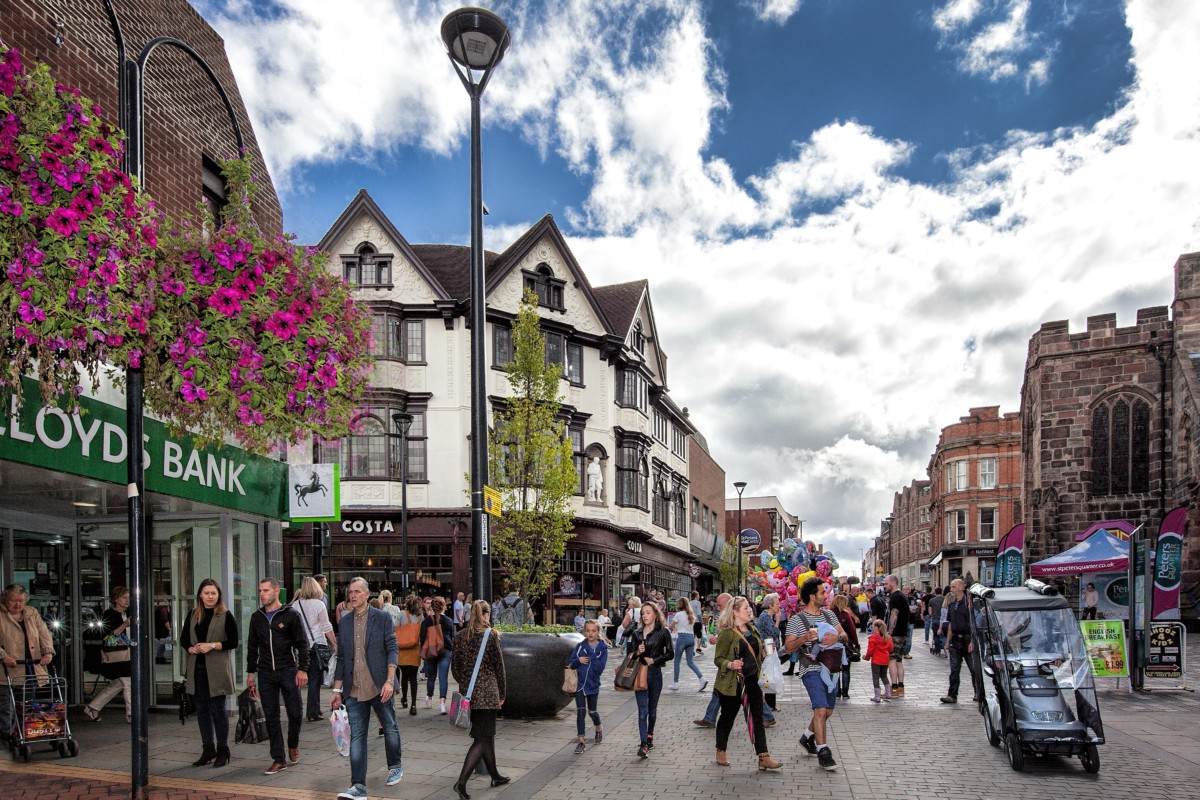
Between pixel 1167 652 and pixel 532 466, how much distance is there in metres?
16.4

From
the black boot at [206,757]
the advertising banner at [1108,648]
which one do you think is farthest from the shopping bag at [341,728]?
the advertising banner at [1108,648]

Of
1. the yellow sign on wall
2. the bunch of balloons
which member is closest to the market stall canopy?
the bunch of balloons

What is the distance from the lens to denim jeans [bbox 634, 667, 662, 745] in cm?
1012

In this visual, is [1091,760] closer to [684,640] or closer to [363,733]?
[363,733]

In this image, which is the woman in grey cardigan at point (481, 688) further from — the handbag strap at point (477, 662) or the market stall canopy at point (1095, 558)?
the market stall canopy at point (1095, 558)

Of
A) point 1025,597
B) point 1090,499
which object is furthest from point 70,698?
point 1090,499

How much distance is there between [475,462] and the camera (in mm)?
11344

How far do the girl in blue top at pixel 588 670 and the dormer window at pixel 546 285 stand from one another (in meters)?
22.6

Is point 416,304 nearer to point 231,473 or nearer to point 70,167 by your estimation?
point 231,473

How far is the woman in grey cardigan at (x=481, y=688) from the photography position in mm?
7969

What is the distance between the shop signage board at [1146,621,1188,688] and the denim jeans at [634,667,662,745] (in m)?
10.1

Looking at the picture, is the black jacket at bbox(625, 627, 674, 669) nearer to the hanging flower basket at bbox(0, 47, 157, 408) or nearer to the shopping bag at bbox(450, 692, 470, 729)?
the shopping bag at bbox(450, 692, 470, 729)

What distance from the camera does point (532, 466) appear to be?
27.4 metres

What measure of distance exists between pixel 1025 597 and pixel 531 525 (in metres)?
17.7
